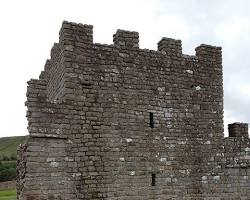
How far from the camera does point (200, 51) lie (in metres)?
13.4

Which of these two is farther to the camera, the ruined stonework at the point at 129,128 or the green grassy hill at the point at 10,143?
the green grassy hill at the point at 10,143

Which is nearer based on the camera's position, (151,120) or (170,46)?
(151,120)

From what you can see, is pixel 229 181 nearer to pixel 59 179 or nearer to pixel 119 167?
pixel 119 167

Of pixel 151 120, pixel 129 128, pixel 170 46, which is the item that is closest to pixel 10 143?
pixel 170 46

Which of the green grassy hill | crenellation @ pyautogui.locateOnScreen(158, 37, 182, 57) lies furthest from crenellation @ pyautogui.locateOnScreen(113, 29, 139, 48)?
the green grassy hill

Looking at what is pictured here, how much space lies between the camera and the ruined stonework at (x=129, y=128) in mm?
10641

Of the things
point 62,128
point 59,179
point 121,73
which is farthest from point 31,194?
point 121,73

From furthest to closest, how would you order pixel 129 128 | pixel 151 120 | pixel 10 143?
pixel 10 143 < pixel 151 120 < pixel 129 128

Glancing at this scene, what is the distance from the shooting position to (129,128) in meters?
11.7

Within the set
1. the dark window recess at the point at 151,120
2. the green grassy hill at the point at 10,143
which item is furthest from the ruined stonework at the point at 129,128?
the green grassy hill at the point at 10,143

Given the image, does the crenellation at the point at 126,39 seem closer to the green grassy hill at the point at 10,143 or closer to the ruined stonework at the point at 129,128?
the ruined stonework at the point at 129,128

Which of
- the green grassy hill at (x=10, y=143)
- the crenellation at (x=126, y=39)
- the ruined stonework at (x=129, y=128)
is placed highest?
the green grassy hill at (x=10, y=143)

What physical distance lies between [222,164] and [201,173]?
2.55 ft

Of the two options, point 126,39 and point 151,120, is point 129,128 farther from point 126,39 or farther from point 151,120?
point 126,39
